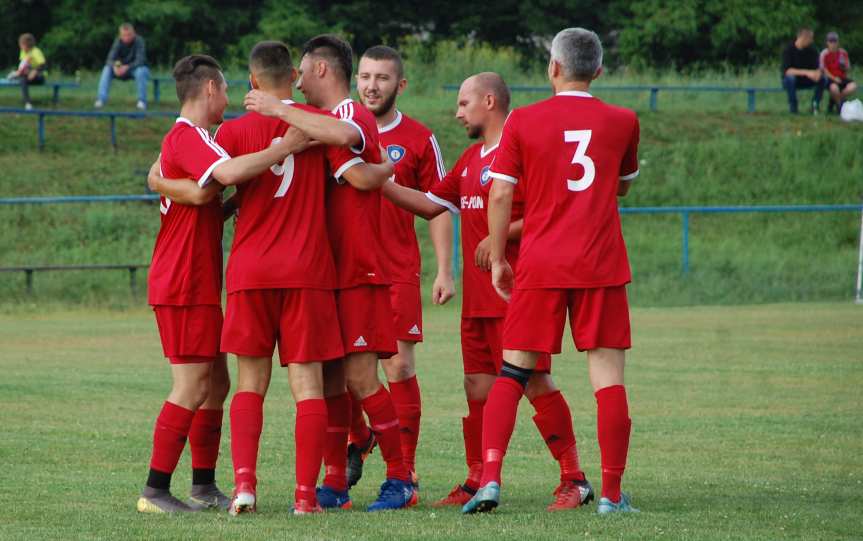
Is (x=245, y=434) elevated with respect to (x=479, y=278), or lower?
lower

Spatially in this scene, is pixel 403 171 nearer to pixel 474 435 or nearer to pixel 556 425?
pixel 474 435

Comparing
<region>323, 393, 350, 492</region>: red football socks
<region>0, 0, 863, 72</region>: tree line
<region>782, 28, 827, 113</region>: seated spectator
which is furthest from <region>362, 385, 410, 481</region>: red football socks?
<region>0, 0, 863, 72</region>: tree line

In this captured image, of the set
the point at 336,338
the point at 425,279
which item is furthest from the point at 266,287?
the point at 425,279

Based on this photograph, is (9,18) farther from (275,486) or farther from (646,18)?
(275,486)

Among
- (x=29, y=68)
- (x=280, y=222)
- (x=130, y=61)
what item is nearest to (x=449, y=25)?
(x=130, y=61)

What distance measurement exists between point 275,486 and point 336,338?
1.64 m

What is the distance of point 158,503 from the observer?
697 cm

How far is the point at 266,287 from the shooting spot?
22.0 feet

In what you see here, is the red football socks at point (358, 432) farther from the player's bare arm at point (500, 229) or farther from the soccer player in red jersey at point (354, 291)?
the player's bare arm at point (500, 229)

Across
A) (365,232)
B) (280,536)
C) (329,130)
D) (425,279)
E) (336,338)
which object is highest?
(329,130)

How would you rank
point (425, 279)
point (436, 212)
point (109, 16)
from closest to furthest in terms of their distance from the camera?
point (436, 212)
point (425, 279)
point (109, 16)

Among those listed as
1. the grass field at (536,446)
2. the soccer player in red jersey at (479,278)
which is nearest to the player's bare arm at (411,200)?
the soccer player in red jersey at (479,278)

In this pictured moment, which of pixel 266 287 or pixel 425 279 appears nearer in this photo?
pixel 266 287

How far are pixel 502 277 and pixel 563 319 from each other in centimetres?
39
